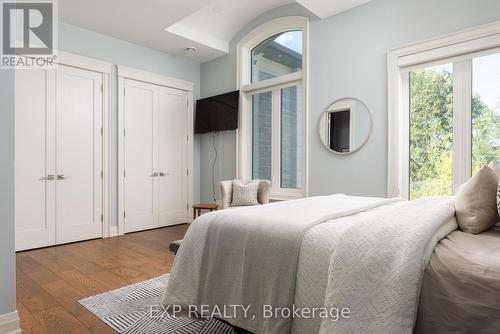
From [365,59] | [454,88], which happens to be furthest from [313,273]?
[365,59]

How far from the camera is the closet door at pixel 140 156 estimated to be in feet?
14.4

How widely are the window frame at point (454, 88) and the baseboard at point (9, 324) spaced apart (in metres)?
3.14

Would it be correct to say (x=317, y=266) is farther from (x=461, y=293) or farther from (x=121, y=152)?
(x=121, y=152)

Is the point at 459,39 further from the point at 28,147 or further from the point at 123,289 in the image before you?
the point at 28,147

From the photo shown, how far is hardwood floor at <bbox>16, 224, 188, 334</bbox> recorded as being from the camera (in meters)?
1.91

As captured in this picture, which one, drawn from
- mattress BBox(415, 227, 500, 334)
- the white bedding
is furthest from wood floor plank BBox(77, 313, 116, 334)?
mattress BBox(415, 227, 500, 334)

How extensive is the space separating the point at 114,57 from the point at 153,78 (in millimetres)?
594

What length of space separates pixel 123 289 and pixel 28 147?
224 centimetres

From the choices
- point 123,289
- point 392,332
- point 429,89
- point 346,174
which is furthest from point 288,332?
point 429,89

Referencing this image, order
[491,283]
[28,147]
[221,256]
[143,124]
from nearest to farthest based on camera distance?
[491,283] < [221,256] < [28,147] < [143,124]

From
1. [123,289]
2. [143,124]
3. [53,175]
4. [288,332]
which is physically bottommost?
[123,289]

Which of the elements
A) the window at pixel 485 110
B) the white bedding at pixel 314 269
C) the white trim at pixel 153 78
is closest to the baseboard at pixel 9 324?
the white bedding at pixel 314 269

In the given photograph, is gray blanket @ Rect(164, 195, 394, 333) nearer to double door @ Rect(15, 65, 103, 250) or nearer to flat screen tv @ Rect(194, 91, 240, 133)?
double door @ Rect(15, 65, 103, 250)

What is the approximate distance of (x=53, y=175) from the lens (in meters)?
3.71
